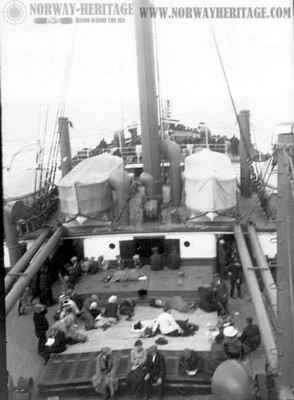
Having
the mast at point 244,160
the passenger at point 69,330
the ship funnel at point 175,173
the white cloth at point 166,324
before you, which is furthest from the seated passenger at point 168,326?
the mast at point 244,160

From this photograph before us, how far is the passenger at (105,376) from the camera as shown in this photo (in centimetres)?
414

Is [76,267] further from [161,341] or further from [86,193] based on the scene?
[161,341]

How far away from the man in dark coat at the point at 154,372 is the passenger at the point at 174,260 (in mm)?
2520

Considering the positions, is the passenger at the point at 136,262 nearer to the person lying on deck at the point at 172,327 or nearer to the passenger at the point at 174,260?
the passenger at the point at 174,260

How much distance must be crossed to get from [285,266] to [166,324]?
2022 millimetres

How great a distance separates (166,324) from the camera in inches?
196

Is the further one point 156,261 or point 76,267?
point 156,261

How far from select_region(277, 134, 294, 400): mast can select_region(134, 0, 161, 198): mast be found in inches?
163

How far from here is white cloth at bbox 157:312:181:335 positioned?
496cm

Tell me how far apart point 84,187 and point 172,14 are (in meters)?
2.97

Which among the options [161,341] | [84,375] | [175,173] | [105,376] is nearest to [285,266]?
[105,376]

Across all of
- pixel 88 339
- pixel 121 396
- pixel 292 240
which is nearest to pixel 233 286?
pixel 88 339

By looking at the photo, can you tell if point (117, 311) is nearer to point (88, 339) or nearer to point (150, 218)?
point (88, 339)

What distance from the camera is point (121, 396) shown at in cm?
417
